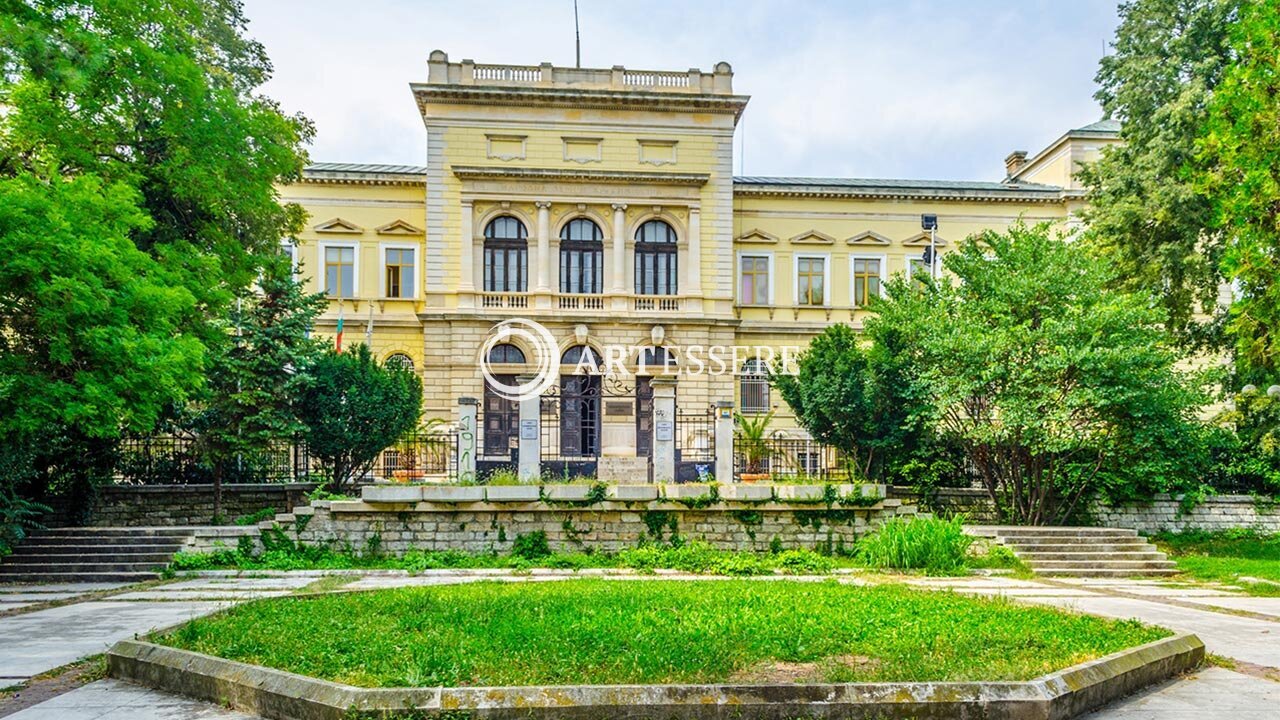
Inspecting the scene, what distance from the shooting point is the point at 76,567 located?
49.3ft

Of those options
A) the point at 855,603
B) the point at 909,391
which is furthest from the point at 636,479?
the point at 855,603

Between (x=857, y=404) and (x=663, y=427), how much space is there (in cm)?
416

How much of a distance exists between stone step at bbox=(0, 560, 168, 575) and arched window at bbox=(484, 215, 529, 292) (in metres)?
21.0

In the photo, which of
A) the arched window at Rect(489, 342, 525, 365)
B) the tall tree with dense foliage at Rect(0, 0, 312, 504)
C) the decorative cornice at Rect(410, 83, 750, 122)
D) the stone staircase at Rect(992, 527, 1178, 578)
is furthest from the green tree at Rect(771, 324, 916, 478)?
the decorative cornice at Rect(410, 83, 750, 122)

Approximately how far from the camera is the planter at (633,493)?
1605 cm

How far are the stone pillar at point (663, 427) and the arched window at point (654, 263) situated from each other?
1742 centimetres

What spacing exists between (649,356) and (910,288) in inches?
598

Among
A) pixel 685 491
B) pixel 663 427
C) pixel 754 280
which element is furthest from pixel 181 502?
pixel 754 280

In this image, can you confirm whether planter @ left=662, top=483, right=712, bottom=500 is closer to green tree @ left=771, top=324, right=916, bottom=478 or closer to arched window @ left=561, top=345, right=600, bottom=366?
green tree @ left=771, top=324, right=916, bottom=478

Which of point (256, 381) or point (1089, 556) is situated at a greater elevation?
point (256, 381)

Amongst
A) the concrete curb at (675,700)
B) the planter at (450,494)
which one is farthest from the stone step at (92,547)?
the concrete curb at (675,700)

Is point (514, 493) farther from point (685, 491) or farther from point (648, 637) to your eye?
point (648, 637)

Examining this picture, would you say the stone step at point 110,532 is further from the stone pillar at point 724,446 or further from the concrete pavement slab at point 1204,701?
the concrete pavement slab at point 1204,701

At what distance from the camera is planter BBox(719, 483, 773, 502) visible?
16.3 m
